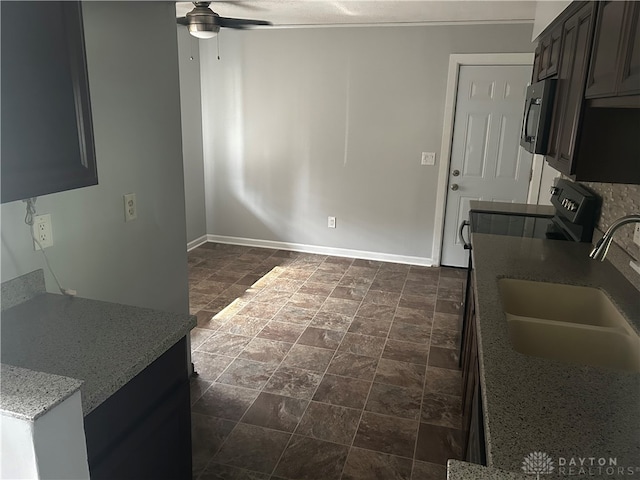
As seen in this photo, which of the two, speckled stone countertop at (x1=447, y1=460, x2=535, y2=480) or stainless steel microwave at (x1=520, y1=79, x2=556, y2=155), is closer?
speckled stone countertop at (x1=447, y1=460, x2=535, y2=480)

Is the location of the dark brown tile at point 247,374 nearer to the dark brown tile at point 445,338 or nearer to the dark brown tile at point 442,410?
the dark brown tile at point 442,410

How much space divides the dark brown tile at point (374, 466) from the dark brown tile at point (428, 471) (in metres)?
0.03

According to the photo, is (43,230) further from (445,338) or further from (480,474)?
(445,338)

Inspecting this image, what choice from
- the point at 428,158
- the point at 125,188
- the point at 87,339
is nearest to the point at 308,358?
the point at 125,188

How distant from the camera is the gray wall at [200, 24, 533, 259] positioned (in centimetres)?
470

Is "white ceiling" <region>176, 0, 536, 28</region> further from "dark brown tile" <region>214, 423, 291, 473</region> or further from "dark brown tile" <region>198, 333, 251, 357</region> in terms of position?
"dark brown tile" <region>214, 423, 291, 473</region>

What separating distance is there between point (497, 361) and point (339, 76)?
408cm

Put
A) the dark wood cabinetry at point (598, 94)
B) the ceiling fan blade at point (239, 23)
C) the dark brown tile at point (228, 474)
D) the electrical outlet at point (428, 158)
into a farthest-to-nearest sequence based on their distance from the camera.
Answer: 1. the electrical outlet at point (428, 158)
2. the ceiling fan blade at point (239, 23)
3. the dark brown tile at point (228, 474)
4. the dark wood cabinetry at point (598, 94)

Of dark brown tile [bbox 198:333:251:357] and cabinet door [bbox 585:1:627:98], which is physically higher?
cabinet door [bbox 585:1:627:98]

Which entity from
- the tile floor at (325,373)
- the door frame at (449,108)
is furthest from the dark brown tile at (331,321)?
the door frame at (449,108)

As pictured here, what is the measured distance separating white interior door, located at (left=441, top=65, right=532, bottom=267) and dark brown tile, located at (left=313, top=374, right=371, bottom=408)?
254cm

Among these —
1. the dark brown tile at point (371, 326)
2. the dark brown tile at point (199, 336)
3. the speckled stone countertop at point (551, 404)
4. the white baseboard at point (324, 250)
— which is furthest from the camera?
the white baseboard at point (324, 250)

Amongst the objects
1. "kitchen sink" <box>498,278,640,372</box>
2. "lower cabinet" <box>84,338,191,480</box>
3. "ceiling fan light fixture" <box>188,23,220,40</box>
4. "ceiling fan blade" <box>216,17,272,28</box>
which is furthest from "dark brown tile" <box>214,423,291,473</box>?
"ceiling fan blade" <box>216,17,272,28</box>

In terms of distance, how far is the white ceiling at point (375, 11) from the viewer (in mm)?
3594
